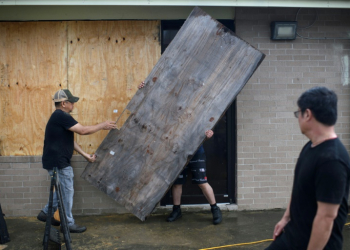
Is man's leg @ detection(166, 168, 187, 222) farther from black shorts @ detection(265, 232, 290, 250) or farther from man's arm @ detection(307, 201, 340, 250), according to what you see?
man's arm @ detection(307, 201, 340, 250)

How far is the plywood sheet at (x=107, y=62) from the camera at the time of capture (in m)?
5.66

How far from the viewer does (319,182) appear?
220cm

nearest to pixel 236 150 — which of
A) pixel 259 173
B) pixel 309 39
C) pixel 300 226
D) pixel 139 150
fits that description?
pixel 259 173

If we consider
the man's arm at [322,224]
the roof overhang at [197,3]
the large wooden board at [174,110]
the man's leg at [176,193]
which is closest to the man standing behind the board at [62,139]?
the large wooden board at [174,110]

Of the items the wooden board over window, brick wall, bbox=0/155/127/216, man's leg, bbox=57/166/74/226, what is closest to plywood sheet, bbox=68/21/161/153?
the wooden board over window

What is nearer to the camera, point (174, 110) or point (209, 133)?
point (209, 133)

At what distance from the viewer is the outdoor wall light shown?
5.63 meters

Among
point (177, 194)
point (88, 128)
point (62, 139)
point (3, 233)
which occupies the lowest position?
point (3, 233)

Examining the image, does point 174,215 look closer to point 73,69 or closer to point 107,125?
point 107,125

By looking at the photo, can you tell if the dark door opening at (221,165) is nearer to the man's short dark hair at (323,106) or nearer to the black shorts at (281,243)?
the black shorts at (281,243)

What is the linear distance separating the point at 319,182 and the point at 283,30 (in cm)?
394

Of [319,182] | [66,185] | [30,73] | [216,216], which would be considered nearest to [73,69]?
[30,73]

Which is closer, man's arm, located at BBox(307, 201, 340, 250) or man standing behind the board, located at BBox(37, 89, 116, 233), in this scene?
man's arm, located at BBox(307, 201, 340, 250)

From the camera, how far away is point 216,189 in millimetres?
6027
